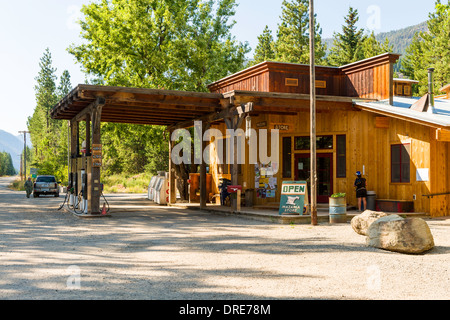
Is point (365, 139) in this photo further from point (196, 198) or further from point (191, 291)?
point (191, 291)

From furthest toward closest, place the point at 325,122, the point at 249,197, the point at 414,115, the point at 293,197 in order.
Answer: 1. the point at 249,197
2. the point at 325,122
3. the point at 414,115
4. the point at 293,197

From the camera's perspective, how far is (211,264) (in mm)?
8617

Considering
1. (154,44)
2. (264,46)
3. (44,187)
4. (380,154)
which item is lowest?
(44,187)

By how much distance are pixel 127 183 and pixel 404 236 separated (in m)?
46.6

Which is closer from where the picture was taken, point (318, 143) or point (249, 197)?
point (318, 143)

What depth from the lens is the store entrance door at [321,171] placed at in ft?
65.6

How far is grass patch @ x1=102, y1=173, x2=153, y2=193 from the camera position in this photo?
49000 mm

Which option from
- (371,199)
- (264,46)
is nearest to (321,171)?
(371,199)

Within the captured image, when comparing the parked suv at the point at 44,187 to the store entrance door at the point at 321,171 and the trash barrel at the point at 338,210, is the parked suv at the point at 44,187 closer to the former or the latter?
the store entrance door at the point at 321,171

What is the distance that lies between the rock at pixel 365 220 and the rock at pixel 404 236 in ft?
5.27

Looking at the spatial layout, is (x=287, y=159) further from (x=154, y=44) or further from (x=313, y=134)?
(x=154, y=44)

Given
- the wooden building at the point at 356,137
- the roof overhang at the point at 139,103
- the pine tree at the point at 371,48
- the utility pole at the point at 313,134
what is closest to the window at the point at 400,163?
the wooden building at the point at 356,137

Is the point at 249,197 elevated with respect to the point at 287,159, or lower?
lower
